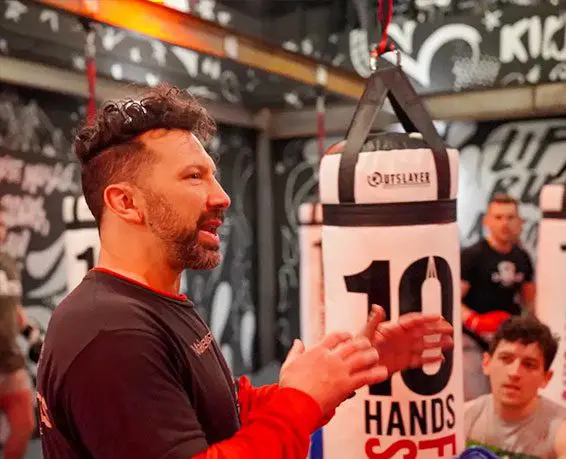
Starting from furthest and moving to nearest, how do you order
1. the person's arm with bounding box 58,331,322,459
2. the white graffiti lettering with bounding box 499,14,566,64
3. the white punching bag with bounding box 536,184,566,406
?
the white graffiti lettering with bounding box 499,14,566,64 → the white punching bag with bounding box 536,184,566,406 → the person's arm with bounding box 58,331,322,459

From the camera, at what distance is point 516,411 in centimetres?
208

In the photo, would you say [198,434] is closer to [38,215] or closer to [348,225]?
[348,225]

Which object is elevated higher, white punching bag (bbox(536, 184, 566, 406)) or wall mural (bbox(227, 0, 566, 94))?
wall mural (bbox(227, 0, 566, 94))

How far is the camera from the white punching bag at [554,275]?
223 centimetres

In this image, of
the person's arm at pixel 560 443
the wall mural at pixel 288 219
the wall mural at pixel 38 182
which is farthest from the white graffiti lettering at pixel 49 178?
the person's arm at pixel 560 443

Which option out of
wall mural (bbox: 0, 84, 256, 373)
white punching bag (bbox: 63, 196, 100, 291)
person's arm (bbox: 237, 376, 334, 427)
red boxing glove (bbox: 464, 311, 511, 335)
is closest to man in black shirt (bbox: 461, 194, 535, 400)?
red boxing glove (bbox: 464, 311, 511, 335)

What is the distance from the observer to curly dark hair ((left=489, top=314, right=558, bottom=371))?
2.11 metres

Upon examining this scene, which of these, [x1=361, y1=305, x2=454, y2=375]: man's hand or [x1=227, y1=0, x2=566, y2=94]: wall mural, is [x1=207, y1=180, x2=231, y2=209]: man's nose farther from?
[x1=227, y1=0, x2=566, y2=94]: wall mural

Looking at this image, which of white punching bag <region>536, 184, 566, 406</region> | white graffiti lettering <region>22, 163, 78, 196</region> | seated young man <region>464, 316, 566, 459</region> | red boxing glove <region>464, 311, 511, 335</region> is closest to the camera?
seated young man <region>464, 316, 566, 459</region>

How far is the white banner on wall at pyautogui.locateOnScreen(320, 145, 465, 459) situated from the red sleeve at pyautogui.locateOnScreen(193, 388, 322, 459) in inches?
20.8

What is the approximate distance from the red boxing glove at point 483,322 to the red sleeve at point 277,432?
2408 millimetres

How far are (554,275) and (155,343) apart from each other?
1766mm

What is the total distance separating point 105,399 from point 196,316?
0.30 metres

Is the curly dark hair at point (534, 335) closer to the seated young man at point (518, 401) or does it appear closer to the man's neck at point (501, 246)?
the seated young man at point (518, 401)
